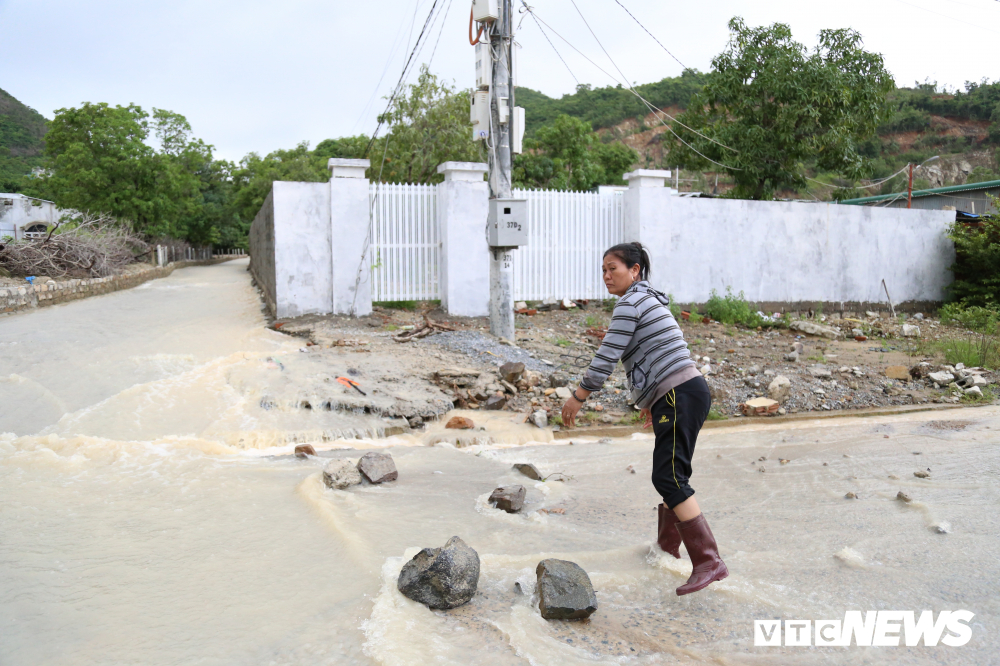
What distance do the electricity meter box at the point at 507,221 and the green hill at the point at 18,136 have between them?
152 ft

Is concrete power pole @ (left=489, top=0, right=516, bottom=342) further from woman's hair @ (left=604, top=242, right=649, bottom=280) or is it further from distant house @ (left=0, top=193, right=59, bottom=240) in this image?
distant house @ (left=0, top=193, right=59, bottom=240)

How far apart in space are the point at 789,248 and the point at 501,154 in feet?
23.9

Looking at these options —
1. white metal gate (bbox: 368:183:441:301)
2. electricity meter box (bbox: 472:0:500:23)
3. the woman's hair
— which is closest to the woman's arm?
the woman's hair

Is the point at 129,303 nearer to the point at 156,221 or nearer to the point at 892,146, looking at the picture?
the point at 156,221

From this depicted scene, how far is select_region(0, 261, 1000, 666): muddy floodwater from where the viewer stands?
8.13 feet

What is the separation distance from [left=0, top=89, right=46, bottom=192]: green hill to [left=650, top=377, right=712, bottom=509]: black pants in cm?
5167

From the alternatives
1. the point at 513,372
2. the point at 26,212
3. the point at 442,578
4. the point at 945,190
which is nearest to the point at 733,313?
the point at 513,372

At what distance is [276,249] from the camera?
9781 mm

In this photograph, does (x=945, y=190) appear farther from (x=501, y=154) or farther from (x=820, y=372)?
(x=501, y=154)

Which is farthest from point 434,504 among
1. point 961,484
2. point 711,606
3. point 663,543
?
point 961,484

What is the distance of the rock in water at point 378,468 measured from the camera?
14.4ft

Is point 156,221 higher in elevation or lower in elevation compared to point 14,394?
higher

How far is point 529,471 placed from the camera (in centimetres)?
468

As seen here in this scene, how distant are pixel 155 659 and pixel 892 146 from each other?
5672 centimetres
